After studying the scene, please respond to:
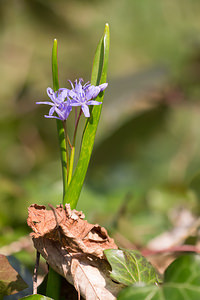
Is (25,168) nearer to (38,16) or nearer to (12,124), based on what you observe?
(12,124)

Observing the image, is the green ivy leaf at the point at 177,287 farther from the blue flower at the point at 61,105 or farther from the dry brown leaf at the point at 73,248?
the blue flower at the point at 61,105

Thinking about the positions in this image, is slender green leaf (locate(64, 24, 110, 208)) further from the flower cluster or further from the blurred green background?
the blurred green background

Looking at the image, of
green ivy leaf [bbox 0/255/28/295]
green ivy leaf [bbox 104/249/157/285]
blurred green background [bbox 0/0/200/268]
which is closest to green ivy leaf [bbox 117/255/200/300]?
green ivy leaf [bbox 104/249/157/285]

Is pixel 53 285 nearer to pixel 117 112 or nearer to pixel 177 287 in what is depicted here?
pixel 177 287

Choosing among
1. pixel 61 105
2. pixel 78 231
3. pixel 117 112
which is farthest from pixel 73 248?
pixel 117 112

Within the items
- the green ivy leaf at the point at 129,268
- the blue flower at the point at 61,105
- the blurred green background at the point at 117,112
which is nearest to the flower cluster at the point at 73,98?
the blue flower at the point at 61,105
